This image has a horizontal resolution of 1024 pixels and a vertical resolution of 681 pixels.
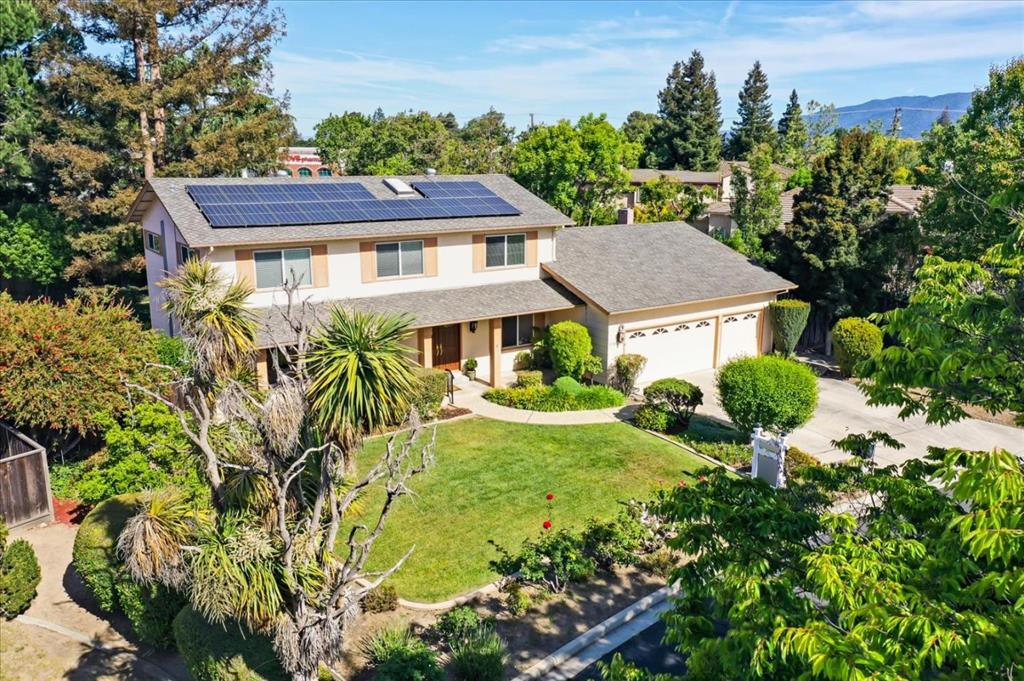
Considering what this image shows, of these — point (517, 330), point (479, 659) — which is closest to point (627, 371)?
point (517, 330)

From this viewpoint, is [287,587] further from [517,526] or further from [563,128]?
[563,128]

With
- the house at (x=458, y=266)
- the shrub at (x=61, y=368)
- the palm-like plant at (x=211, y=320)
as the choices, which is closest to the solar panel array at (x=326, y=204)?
the house at (x=458, y=266)

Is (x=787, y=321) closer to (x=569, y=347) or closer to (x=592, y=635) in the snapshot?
(x=569, y=347)

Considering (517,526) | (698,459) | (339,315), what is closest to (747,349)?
(698,459)

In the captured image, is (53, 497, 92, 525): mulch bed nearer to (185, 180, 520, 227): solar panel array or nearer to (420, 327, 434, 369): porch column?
(185, 180, 520, 227): solar panel array

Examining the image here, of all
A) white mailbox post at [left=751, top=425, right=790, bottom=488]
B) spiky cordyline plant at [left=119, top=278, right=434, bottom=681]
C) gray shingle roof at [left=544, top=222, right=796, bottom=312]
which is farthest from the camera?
gray shingle roof at [left=544, top=222, right=796, bottom=312]

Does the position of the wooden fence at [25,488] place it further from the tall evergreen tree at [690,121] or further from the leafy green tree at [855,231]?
the tall evergreen tree at [690,121]

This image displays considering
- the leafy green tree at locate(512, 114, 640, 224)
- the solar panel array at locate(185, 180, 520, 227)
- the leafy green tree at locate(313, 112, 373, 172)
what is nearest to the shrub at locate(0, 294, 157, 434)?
the solar panel array at locate(185, 180, 520, 227)
